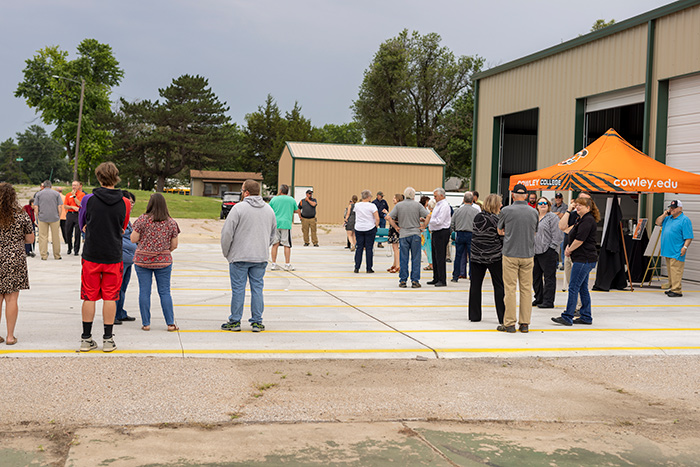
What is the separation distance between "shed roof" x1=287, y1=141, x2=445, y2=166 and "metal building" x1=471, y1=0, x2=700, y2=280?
16664 mm

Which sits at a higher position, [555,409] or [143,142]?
[143,142]

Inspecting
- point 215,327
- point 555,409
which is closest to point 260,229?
point 215,327

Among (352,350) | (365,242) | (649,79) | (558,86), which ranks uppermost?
(558,86)

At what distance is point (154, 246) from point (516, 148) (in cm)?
1944

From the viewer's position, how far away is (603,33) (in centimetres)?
1797

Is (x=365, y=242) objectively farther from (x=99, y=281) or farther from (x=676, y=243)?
(x=99, y=281)

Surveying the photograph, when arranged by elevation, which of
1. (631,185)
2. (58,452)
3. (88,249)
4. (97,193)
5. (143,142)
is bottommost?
(58,452)

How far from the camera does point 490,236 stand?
9172 millimetres

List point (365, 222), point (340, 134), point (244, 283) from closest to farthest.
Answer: point (244, 283)
point (365, 222)
point (340, 134)

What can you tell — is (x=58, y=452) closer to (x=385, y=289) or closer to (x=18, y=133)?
(x=385, y=289)

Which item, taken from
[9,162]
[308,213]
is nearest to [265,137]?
[9,162]

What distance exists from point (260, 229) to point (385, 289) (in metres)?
5.21

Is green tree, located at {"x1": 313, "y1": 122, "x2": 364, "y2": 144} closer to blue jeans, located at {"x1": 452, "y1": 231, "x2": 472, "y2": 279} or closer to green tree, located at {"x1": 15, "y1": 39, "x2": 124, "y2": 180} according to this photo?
green tree, located at {"x1": 15, "y1": 39, "x2": 124, "y2": 180}

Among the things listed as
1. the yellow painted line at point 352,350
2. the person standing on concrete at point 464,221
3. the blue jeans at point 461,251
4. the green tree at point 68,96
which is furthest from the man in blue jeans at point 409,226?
the green tree at point 68,96
